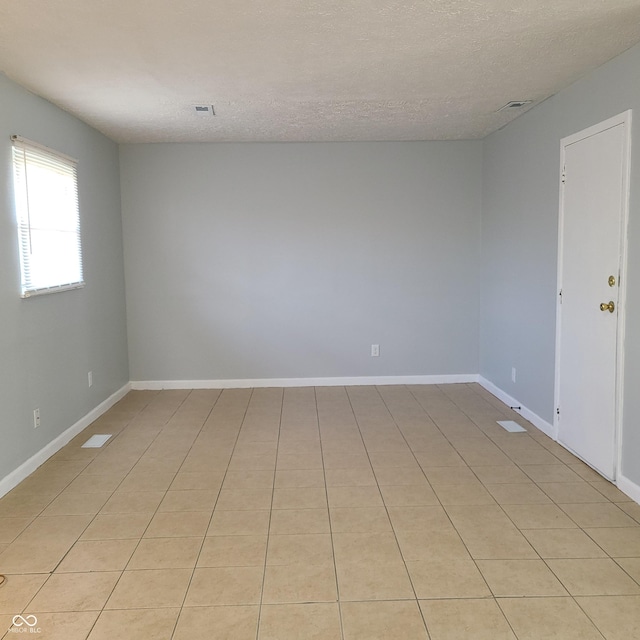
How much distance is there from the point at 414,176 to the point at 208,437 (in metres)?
3.12

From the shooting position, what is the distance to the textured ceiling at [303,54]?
94.8 inches

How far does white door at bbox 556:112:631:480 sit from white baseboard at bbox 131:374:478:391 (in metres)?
1.85

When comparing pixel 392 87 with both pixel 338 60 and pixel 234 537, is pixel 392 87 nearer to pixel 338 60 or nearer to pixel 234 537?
pixel 338 60

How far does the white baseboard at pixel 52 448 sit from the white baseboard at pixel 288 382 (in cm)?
45

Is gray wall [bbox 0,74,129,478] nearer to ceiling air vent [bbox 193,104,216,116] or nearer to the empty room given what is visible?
the empty room

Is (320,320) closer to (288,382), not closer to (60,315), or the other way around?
(288,382)

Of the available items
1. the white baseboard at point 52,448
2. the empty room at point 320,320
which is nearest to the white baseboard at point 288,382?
the empty room at point 320,320

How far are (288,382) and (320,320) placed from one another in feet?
2.26

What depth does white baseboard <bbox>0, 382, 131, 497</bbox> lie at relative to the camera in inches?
127

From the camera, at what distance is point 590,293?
345cm

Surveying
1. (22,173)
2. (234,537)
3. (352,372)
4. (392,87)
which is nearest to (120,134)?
(22,173)

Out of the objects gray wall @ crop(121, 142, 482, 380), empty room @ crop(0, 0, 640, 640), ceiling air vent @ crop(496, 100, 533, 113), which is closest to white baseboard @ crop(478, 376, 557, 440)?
empty room @ crop(0, 0, 640, 640)

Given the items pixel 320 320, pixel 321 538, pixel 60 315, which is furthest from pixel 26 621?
pixel 320 320

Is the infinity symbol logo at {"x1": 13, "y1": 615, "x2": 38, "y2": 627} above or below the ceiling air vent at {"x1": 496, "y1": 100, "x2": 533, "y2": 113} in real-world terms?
below
